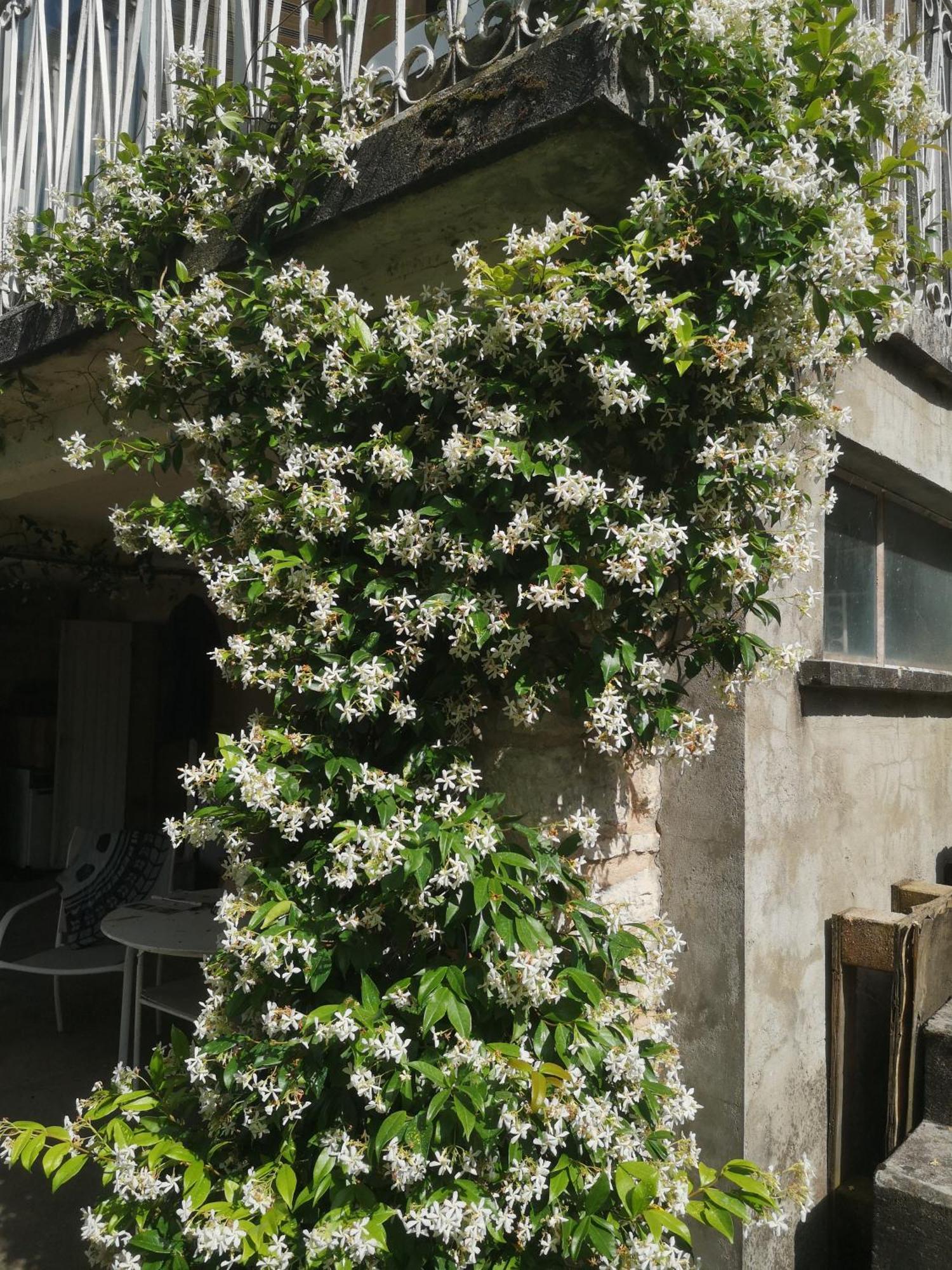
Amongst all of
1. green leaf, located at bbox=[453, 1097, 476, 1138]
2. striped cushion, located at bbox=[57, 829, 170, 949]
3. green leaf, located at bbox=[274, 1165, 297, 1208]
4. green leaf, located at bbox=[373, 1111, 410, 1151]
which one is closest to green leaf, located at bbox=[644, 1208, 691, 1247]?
green leaf, located at bbox=[453, 1097, 476, 1138]

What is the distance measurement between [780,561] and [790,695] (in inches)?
26.0

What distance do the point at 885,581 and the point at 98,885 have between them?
13.0ft

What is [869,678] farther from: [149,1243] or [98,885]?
[98,885]

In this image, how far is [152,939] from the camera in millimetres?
3715

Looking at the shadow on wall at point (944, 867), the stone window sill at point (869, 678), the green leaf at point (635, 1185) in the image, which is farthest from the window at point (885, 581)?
the green leaf at point (635, 1185)

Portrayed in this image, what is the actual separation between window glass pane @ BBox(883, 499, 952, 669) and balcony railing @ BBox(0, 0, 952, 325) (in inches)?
33.0

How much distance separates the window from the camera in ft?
10.3

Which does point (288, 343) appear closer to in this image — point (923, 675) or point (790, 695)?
point (790, 695)

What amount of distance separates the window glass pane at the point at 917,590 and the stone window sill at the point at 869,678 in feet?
0.43

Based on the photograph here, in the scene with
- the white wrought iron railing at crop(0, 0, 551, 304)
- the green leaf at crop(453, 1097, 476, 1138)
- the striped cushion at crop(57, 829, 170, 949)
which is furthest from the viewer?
the striped cushion at crop(57, 829, 170, 949)

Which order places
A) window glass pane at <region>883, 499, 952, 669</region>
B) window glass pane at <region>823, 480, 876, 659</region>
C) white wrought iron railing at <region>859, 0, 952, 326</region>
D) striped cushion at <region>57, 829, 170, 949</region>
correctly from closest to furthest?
window glass pane at <region>823, 480, 876, 659</region>
white wrought iron railing at <region>859, 0, 952, 326</region>
window glass pane at <region>883, 499, 952, 669</region>
striped cushion at <region>57, 829, 170, 949</region>

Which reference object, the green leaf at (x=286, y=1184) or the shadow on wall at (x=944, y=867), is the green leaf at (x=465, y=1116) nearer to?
the green leaf at (x=286, y=1184)

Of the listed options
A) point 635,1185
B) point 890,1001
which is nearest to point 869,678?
point 890,1001

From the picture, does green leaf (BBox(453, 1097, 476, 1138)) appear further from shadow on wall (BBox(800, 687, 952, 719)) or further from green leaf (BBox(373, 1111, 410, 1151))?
shadow on wall (BBox(800, 687, 952, 719))
